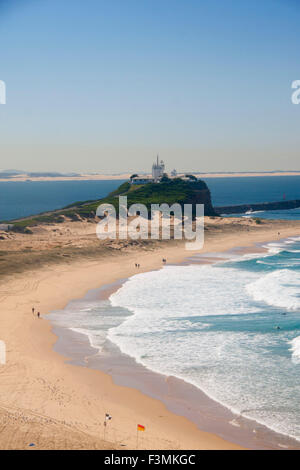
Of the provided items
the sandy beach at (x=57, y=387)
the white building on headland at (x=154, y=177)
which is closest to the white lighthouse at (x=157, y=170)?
the white building on headland at (x=154, y=177)

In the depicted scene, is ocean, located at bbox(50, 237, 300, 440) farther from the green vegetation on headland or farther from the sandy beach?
the green vegetation on headland

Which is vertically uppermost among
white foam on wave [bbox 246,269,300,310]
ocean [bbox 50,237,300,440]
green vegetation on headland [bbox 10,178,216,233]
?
green vegetation on headland [bbox 10,178,216,233]

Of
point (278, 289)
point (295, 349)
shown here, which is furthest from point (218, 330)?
point (278, 289)

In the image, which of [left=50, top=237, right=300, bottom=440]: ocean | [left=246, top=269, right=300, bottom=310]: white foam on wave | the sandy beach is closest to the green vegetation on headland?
the sandy beach

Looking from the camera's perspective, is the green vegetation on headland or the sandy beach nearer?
the sandy beach

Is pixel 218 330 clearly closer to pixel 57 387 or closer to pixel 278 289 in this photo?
pixel 57 387

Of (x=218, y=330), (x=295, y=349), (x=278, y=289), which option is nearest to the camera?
(x=295, y=349)
